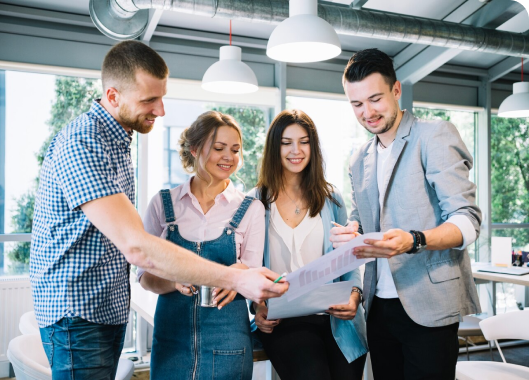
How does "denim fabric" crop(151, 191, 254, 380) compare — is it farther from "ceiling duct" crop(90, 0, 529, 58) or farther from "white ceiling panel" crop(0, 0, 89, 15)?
"white ceiling panel" crop(0, 0, 89, 15)

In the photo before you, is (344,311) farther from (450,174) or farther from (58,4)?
(58,4)

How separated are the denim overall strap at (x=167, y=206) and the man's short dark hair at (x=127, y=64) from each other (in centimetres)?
59

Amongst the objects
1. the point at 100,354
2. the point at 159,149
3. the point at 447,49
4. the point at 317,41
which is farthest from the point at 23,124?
the point at 447,49

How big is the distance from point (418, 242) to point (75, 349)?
1133 millimetres

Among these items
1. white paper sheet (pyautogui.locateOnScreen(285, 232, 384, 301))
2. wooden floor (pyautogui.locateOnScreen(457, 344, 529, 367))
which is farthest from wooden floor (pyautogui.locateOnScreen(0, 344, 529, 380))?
white paper sheet (pyautogui.locateOnScreen(285, 232, 384, 301))

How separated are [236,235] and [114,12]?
266cm

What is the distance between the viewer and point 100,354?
1402mm

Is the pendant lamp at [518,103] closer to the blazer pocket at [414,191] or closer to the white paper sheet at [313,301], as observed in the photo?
the blazer pocket at [414,191]

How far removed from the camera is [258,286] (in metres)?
1.53

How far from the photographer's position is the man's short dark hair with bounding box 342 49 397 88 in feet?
6.39

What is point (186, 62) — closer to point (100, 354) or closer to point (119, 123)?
point (119, 123)

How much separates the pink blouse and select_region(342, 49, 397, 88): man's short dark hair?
69 centimetres

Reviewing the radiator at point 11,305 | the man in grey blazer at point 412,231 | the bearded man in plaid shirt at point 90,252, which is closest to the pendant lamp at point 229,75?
the man in grey blazer at point 412,231

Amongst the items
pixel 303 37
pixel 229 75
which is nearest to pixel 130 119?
pixel 303 37
